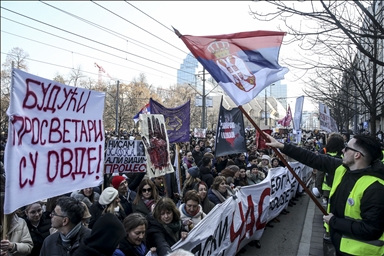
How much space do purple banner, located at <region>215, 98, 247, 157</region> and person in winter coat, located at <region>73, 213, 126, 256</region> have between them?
5441mm

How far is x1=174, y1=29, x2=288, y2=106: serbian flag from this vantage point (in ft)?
13.5

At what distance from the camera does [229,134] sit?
805 cm

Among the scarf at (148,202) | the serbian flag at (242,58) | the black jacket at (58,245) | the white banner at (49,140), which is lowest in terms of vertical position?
the scarf at (148,202)

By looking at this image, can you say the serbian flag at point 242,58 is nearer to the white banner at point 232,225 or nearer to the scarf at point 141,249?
the white banner at point 232,225

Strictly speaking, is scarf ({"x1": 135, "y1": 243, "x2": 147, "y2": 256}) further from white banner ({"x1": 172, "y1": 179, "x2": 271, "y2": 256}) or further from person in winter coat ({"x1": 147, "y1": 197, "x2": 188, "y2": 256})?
white banner ({"x1": 172, "y1": 179, "x2": 271, "y2": 256})

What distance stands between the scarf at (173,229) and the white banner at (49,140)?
914 mm

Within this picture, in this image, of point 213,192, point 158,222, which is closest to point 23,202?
point 158,222

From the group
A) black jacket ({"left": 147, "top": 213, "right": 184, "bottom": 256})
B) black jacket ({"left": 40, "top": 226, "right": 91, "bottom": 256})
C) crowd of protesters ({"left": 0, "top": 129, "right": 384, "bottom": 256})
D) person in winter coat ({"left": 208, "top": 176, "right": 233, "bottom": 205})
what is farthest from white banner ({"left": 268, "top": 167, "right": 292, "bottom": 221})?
black jacket ({"left": 40, "top": 226, "right": 91, "bottom": 256})

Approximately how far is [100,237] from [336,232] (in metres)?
1.93

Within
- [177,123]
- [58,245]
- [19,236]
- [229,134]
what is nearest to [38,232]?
[19,236]

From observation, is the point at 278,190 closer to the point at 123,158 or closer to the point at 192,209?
the point at 123,158

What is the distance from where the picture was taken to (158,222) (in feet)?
11.5

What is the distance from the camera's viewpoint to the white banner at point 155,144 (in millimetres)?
5715

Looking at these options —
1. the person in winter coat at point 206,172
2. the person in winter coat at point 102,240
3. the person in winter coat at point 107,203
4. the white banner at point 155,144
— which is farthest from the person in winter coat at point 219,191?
the person in winter coat at point 102,240
